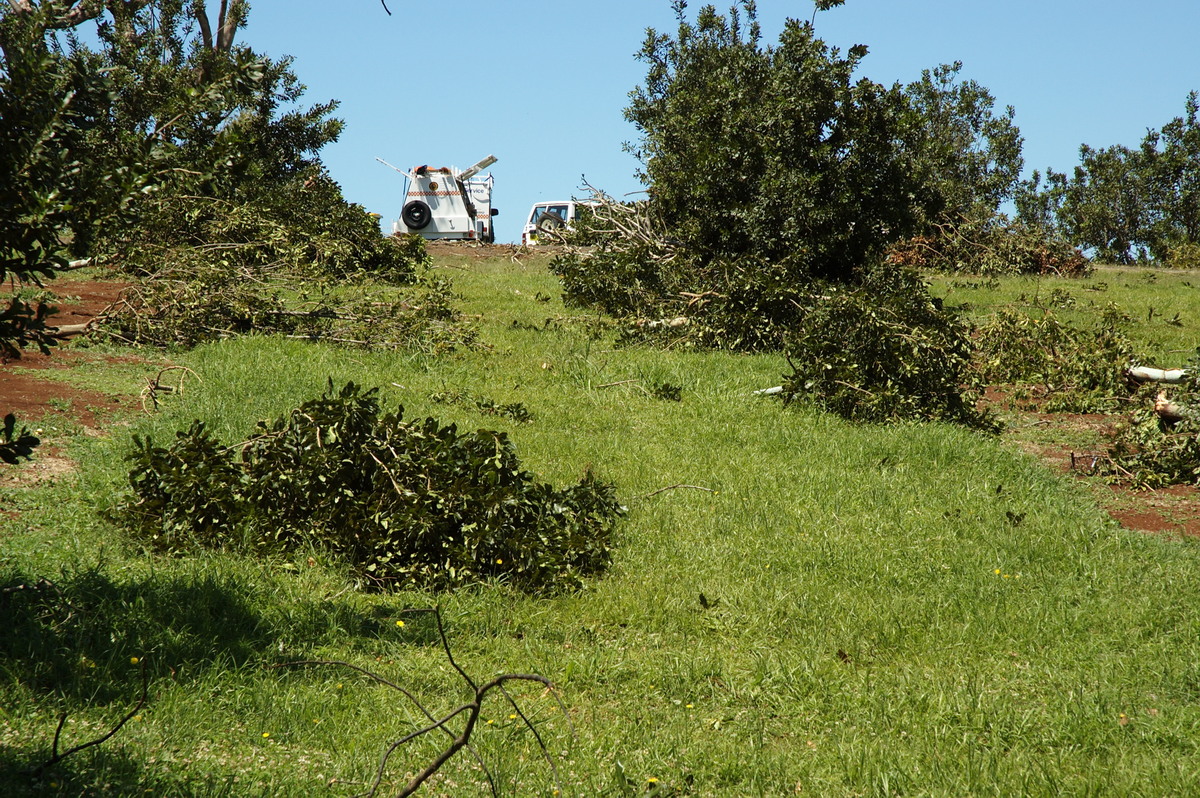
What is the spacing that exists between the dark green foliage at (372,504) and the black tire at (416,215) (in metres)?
23.2

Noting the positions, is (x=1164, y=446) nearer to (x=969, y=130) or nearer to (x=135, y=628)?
(x=135, y=628)

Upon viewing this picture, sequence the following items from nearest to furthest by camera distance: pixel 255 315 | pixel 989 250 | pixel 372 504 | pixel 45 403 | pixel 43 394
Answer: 1. pixel 372 504
2. pixel 45 403
3. pixel 43 394
4. pixel 255 315
5. pixel 989 250

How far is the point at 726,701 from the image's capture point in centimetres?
477

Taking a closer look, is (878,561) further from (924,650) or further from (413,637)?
(413,637)

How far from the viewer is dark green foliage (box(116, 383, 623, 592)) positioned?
587 cm

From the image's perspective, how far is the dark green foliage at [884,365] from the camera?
999 centimetres

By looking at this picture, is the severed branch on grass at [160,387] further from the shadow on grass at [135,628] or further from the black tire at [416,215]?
the black tire at [416,215]

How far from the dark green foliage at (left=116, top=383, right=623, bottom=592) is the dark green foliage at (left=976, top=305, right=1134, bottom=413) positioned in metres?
7.19

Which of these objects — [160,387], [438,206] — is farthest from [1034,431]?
[438,206]

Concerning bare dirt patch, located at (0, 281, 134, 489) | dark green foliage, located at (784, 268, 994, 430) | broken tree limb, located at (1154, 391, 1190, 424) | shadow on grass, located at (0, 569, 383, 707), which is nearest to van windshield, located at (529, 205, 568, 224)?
dark green foliage, located at (784, 268, 994, 430)

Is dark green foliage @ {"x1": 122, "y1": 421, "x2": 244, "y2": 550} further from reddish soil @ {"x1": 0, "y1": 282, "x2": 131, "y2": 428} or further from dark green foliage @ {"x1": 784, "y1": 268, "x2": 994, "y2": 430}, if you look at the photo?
dark green foliage @ {"x1": 784, "y1": 268, "x2": 994, "y2": 430}

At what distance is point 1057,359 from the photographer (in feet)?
38.1

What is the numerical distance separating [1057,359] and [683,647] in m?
8.20

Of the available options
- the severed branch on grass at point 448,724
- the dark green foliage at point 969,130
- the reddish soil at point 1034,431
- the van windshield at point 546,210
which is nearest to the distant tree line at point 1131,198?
the dark green foliage at point 969,130
